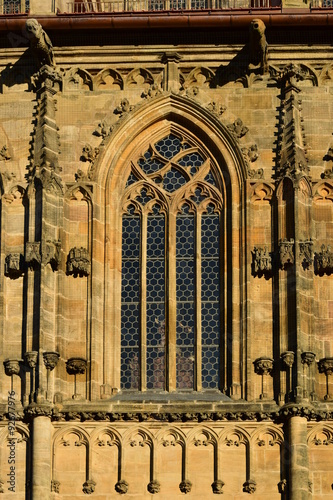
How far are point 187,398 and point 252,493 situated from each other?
6.50 ft

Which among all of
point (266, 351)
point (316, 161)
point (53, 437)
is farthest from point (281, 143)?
point (53, 437)

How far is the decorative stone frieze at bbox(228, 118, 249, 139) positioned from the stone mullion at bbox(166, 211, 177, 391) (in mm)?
1667

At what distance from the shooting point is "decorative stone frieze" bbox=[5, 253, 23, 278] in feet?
133

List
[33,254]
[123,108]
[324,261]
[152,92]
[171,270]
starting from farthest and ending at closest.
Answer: [152,92] < [123,108] < [171,270] < [324,261] < [33,254]

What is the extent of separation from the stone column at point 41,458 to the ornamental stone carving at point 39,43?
249 inches

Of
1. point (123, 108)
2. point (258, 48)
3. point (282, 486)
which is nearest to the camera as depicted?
point (282, 486)

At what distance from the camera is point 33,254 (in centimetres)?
4028

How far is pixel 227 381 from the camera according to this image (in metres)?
40.0

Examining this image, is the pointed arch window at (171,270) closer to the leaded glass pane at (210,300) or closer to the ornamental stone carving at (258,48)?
the leaded glass pane at (210,300)

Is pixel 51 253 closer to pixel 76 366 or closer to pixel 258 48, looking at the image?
pixel 76 366

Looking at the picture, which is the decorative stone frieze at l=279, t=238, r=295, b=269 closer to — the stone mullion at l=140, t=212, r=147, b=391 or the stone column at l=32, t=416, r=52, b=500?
the stone mullion at l=140, t=212, r=147, b=391

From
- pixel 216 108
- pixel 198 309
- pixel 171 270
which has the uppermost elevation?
pixel 216 108

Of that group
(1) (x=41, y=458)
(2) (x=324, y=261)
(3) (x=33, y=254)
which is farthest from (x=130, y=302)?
(1) (x=41, y=458)

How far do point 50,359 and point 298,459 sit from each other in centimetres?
417
